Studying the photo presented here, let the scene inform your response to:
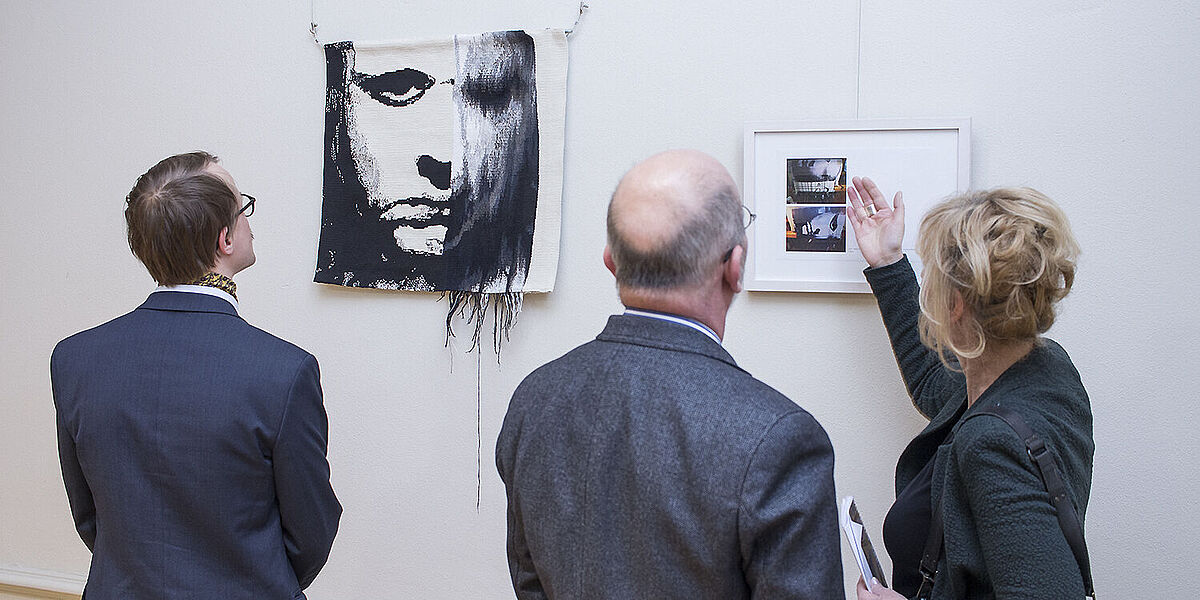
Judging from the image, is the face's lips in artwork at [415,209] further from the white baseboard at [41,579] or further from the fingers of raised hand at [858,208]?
the white baseboard at [41,579]

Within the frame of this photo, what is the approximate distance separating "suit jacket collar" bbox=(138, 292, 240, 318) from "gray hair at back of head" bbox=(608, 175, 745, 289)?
2.51ft

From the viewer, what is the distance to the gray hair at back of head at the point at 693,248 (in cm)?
116

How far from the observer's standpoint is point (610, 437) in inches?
46.9

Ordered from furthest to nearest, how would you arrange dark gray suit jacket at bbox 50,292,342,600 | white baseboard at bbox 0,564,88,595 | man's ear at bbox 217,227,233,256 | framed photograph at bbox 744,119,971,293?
white baseboard at bbox 0,564,88,595, framed photograph at bbox 744,119,971,293, man's ear at bbox 217,227,233,256, dark gray suit jacket at bbox 50,292,342,600

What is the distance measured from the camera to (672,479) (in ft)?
3.72

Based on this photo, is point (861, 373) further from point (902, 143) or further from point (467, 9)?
point (467, 9)

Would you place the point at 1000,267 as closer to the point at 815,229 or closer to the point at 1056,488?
the point at 1056,488

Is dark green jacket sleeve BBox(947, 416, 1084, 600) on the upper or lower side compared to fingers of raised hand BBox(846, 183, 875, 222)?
lower

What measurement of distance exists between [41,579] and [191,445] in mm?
1754

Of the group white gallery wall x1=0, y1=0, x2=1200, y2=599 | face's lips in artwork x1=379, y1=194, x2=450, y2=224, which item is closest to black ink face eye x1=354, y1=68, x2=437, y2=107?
white gallery wall x1=0, y1=0, x2=1200, y2=599

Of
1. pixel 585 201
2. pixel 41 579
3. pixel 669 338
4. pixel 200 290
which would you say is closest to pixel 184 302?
pixel 200 290

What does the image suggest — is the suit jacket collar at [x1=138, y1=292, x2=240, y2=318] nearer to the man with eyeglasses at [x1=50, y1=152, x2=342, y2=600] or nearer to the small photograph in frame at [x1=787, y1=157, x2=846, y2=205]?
the man with eyeglasses at [x1=50, y1=152, x2=342, y2=600]

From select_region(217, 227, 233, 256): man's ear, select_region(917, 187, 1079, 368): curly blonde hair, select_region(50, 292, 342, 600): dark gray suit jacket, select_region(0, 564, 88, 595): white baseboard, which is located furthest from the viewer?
select_region(0, 564, 88, 595): white baseboard

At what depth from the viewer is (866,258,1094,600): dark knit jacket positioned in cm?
126
